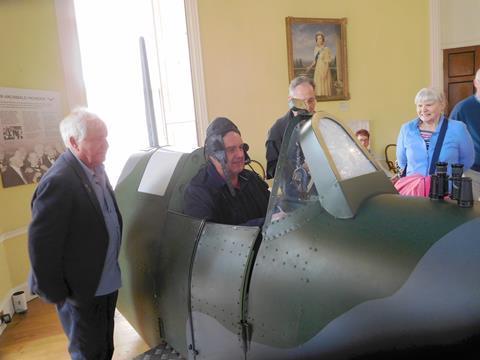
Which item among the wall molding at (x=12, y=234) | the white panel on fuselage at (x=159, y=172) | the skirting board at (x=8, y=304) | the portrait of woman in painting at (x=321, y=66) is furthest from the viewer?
the portrait of woman in painting at (x=321, y=66)

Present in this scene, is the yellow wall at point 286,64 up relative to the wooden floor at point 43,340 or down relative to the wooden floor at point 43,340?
up

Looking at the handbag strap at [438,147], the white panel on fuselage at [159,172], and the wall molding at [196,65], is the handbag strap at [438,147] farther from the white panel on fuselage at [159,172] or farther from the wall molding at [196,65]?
the wall molding at [196,65]

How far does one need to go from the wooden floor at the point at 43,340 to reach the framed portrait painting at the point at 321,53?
168 inches

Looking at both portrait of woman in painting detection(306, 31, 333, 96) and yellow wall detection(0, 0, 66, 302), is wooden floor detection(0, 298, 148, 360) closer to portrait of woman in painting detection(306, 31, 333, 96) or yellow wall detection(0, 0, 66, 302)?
yellow wall detection(0, 0, 66, 302)

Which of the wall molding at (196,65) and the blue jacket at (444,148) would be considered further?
the wall molding at (196,65)

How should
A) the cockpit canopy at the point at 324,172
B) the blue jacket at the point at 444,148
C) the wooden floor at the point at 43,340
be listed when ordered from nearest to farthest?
the cockpit canopy at the point at 324,172 → the blue jacket at the point at 444,148 → the wooden floor at the point at 43,340

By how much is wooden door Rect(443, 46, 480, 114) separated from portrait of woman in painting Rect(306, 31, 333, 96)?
2.27 metres

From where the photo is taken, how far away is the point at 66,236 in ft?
5.90

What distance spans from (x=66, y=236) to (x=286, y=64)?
4636 millimetres

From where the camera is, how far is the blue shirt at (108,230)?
199cm

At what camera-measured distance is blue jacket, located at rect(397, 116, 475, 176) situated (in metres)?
2.60

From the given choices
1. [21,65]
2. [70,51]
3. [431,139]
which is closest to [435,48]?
[431,139]

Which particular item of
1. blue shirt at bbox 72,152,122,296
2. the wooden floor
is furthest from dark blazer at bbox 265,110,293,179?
the wooden floor

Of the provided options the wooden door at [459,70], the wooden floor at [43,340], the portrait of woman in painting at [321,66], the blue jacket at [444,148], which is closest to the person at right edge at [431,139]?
the blue jacket at [444,148]
